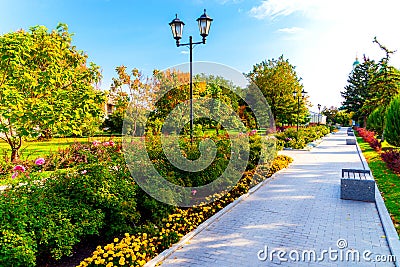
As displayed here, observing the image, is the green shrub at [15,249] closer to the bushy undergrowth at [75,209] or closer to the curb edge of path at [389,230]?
the bushy undergrowth at [75,209]

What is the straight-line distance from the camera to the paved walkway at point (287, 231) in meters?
3.88

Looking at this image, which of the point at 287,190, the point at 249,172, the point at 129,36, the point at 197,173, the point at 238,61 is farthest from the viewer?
the point at 129,36

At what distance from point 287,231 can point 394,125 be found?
11.0 m

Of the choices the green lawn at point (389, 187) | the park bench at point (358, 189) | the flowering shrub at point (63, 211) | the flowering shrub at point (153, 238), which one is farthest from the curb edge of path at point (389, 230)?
the flowering shrub at point (63, 211)

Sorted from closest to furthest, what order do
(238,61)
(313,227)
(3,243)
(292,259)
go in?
(3,243)
(292,259)
(313,227)
(238,61)

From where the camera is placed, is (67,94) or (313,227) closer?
(313,227)

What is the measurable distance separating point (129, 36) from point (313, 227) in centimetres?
1218

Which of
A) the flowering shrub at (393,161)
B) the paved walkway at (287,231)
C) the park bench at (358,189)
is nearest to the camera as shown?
the paved walkway at (287,231)

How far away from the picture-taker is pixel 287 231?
477 centimetres

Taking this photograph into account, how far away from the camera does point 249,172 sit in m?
8.49

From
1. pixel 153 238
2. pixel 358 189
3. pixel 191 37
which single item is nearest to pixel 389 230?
pixel 358 189

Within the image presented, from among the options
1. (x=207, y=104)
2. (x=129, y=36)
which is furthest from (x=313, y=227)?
(x=207, y=104)

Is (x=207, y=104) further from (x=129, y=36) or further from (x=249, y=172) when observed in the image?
(x=249, y=172)

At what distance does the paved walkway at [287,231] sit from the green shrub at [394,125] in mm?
7471
